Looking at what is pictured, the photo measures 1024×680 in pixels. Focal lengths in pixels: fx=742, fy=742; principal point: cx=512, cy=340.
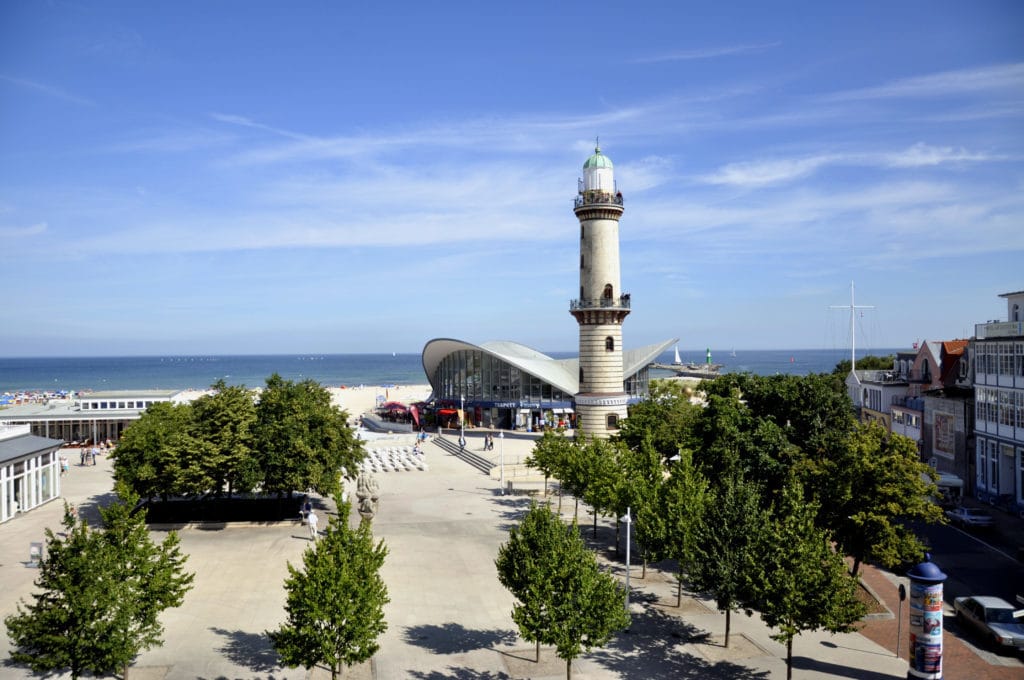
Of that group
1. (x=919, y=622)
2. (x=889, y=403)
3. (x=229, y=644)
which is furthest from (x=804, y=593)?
(x=889, y=403)

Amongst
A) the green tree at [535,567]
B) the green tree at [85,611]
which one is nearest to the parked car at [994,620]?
the green tree at [535,567]

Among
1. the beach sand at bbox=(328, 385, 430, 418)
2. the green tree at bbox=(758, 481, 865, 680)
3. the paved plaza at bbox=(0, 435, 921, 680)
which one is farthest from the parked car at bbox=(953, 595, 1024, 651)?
the beach sand at bbox=(328, 385, 430, 418)

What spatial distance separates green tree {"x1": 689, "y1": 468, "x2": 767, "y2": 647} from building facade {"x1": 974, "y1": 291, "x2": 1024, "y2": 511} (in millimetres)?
23524

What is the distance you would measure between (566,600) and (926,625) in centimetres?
900

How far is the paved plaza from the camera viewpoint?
19156 mm

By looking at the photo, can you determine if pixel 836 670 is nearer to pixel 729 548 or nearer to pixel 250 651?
pixel 729 548

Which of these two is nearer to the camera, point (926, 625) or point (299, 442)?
point (926, 625)

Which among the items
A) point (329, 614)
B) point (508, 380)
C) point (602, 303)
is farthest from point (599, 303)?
point (329, 614)

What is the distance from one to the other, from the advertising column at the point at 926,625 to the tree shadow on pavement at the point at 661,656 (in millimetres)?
3640

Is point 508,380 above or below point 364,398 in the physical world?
above

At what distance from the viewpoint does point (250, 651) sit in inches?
790

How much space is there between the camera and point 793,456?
30.8 meters

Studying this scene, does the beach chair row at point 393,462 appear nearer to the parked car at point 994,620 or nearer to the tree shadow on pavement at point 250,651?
the tree shadow on pavement at point 250,651

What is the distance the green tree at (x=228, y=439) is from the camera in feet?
107
